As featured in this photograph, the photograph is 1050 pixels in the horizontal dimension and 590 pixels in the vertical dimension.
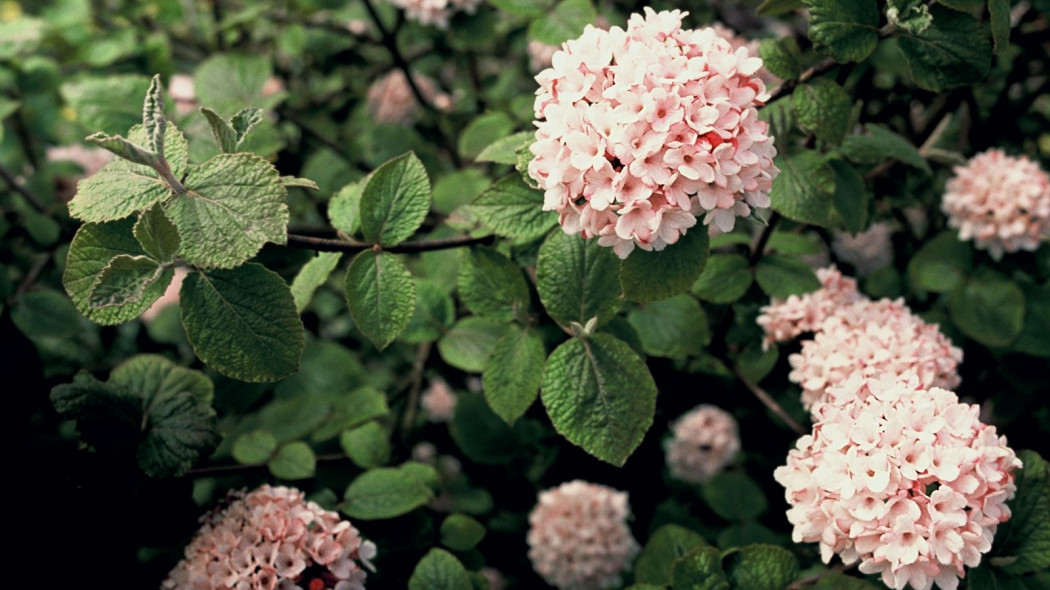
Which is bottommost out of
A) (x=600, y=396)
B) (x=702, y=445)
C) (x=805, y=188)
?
(x=702, y=445)

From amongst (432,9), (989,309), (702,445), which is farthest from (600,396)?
(702,445)

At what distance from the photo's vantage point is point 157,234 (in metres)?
0.81

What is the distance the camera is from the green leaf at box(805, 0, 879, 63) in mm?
928

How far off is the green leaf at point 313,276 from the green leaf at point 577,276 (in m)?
0.26

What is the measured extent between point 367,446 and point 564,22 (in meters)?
0.78

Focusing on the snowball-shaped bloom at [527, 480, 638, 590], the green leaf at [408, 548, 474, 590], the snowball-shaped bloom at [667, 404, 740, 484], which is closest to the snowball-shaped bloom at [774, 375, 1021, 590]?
the green leaf at [408, 548, 474, 590]

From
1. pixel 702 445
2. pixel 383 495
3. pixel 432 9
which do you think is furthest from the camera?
pixel 702 445

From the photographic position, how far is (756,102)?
2.77ft

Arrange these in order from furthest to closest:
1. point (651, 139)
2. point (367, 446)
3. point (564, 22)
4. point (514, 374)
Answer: point (564, 22) < point (367, 446) < point (514, 374) < point (651, 139)

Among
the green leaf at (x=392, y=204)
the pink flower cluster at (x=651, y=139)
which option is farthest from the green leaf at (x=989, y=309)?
the green leaf at (x=392, y=204)

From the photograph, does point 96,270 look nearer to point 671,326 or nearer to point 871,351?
point 671,326

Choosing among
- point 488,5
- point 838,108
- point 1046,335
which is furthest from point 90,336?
point 1046,335

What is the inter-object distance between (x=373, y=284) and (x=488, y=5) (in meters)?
0.98

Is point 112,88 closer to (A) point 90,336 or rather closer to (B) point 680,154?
(A) point 90,336
